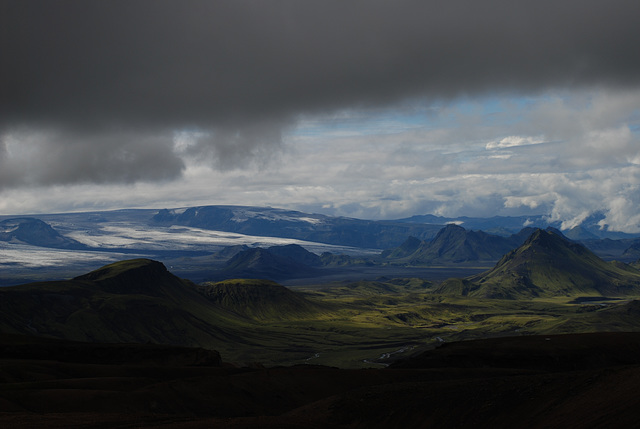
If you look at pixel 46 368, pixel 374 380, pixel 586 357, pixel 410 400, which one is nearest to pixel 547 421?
pixel 410 400

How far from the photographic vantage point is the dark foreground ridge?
74.3 m

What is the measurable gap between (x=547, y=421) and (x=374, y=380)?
190ft

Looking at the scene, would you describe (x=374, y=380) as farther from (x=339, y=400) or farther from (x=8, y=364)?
(x=8, y=364)

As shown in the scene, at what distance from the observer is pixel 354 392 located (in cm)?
10081

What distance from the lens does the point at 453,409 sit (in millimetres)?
83812

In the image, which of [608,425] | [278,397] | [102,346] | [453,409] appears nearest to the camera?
[608,425]

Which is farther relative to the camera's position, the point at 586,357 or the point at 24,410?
the point at 586,357

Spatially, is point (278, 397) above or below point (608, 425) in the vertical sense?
below

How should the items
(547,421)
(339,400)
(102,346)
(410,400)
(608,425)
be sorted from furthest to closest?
(102,346) < (339,400) < (410,400) < (547,421) < (608,425)

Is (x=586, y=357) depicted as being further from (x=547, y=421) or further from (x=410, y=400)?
(x=547, y=421)

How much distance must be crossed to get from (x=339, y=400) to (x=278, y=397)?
69.5 ft

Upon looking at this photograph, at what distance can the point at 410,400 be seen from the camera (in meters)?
91.4

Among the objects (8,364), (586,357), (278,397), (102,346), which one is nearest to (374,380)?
(278,397)

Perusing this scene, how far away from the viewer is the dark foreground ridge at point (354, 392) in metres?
74.3
